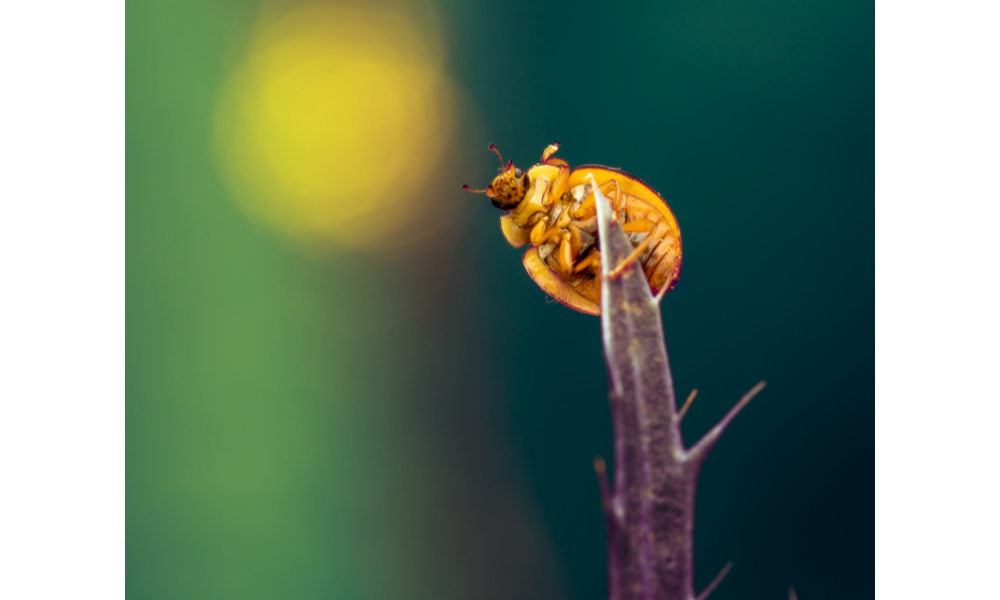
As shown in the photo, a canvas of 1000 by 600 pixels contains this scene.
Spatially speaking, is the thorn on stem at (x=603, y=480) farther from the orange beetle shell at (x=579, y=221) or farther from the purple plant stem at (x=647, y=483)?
the orange beetle shell at (x=579, y=221)

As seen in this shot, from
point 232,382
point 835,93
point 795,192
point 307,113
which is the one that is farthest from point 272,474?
point 835,93

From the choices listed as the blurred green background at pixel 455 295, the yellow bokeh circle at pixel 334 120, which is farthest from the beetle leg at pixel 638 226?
the yellow bokeh circle at pixel 334 120

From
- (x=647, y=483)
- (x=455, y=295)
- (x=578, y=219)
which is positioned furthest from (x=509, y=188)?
(x=455, y=295)

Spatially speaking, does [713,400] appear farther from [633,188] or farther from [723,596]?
[633,188]

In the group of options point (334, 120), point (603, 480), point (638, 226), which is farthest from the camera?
point (334, 120)

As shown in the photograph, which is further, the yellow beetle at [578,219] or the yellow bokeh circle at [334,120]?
the yellow bokeh circle at [334,120]

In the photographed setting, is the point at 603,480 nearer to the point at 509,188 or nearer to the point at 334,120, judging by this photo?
the point at 509,188
